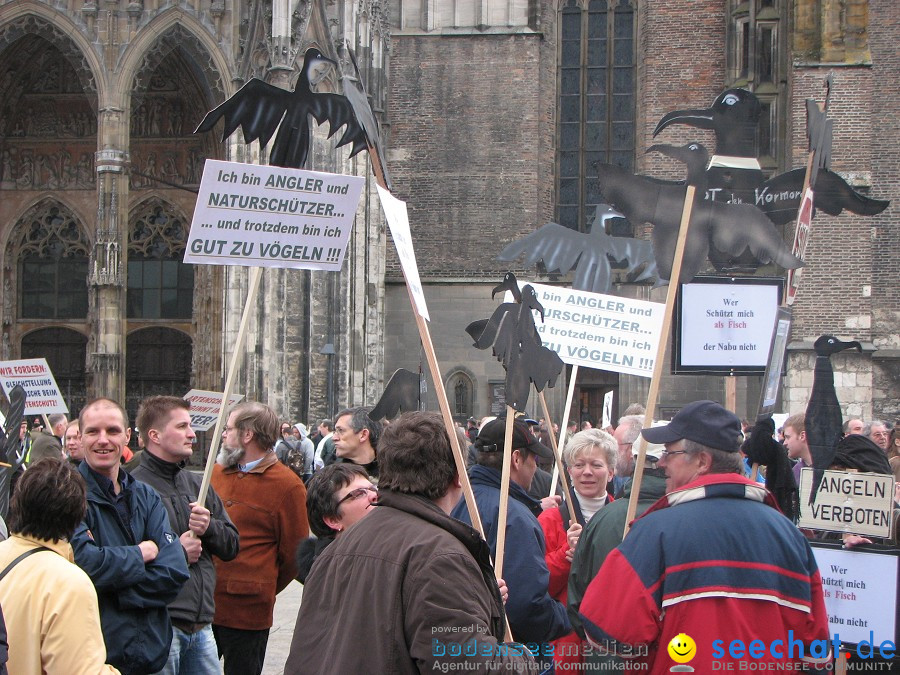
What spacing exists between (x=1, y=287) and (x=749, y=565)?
23366 millimetres

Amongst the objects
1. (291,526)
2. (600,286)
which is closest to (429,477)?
(291,526)

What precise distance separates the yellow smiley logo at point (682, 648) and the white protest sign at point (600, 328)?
11.1ft

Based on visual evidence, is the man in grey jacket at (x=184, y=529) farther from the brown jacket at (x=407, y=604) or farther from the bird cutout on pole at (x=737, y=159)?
the bird cutout on pole at (x=737, y=159)

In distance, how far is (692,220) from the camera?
5527mm

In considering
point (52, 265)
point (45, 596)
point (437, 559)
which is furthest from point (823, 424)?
point (52, 265)

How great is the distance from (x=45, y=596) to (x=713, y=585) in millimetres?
1890

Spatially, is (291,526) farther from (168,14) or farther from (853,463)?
(168,14)

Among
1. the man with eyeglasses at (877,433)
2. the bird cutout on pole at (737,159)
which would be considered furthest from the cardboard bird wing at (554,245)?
the man with eyeglasses at (877,433)

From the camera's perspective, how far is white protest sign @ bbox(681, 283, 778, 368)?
614cm

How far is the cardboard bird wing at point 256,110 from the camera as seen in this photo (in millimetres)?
5195

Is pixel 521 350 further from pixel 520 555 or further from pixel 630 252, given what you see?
pixel 630 252

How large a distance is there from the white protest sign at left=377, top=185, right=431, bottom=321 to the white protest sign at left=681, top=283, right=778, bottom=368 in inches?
76.0

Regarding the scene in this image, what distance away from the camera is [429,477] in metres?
3.24

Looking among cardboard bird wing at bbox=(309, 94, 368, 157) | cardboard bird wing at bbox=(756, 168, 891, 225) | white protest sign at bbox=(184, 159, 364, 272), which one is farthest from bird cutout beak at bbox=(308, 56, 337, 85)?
cardboard bird wing at bbox=(756, 168, 891, 225)
